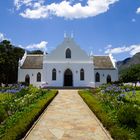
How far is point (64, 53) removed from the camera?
53281 millimetres

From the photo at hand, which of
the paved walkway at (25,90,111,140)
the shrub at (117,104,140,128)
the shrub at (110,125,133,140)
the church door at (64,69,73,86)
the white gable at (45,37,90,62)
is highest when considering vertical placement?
the white gable at (45,37,90,62)

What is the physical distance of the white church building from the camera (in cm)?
5209

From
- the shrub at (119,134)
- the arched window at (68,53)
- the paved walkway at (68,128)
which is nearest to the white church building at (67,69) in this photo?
the arched window at (68,53)

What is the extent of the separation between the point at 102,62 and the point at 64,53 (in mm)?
7971

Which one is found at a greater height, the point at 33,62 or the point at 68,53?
the point at 68,53

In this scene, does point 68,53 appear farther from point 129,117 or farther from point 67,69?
point 129,117

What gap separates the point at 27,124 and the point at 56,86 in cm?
3920

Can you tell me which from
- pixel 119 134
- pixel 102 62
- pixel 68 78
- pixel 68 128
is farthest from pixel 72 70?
pixel 119 134

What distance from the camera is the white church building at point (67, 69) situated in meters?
52.1

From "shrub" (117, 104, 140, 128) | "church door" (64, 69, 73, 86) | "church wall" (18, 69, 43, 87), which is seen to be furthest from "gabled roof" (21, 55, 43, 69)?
"shrub" (117, 104, 140, 128)

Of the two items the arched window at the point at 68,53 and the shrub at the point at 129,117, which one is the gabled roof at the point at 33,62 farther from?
the shrub at the point at 129,117

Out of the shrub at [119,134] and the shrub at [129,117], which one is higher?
the shrub at [129,117]

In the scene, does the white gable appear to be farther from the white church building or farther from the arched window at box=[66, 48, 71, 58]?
the arched window at box=[66, 48, 71, 58]

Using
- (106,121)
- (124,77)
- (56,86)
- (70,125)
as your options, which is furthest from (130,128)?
(124,77)
